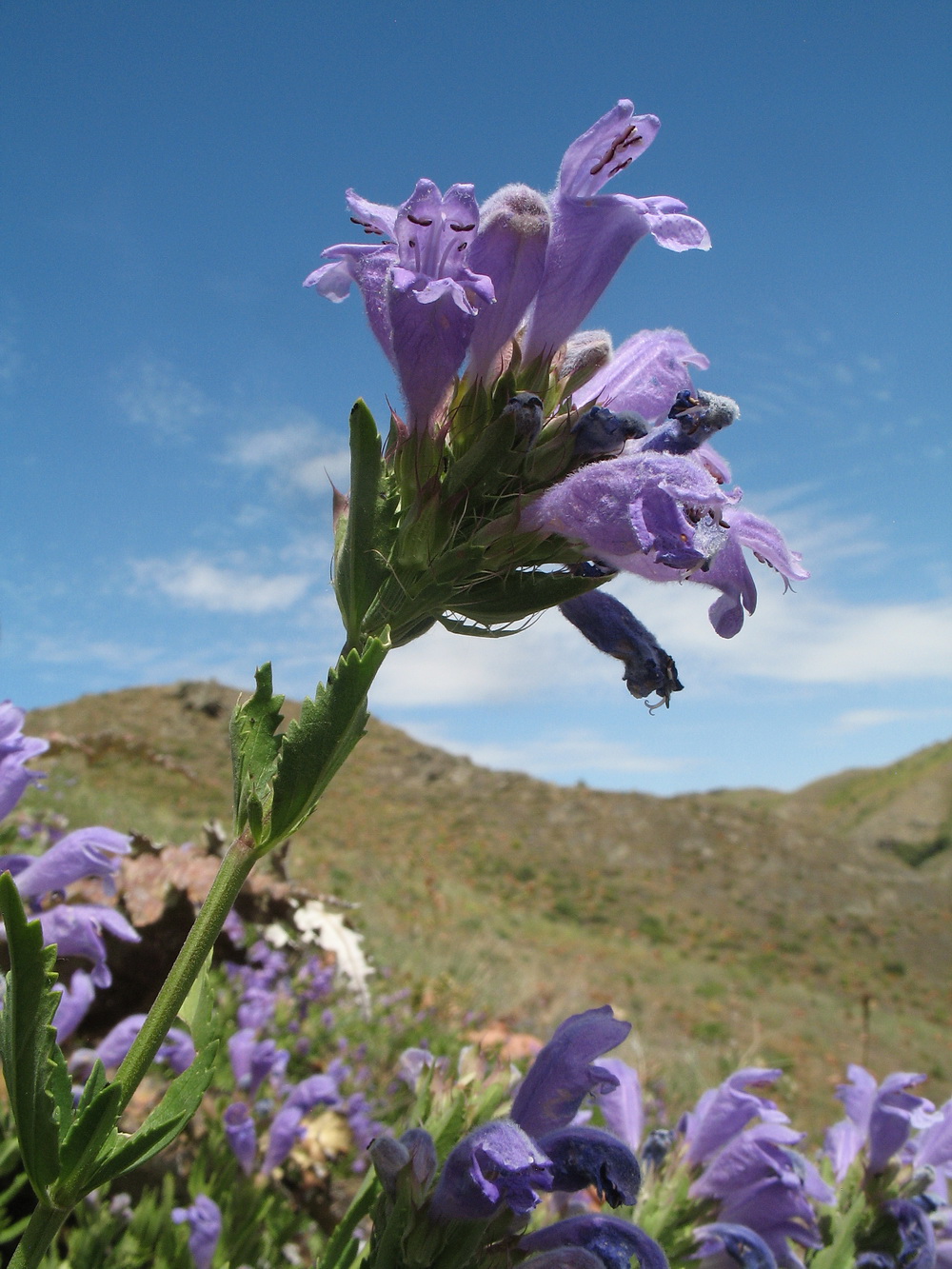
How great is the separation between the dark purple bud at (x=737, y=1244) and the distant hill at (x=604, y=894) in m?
3.53

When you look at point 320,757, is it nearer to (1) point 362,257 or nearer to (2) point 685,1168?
(1) point 362,257

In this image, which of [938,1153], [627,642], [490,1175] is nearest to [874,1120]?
[938,1153]

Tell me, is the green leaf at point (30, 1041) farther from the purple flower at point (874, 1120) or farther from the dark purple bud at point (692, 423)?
the purple flower at point (874, 1120)

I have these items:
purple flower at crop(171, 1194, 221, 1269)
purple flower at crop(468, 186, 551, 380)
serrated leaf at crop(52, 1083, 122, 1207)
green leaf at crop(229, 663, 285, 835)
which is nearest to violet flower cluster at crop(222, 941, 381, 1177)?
purple flower at crop(171, 1194, 221, 1269)

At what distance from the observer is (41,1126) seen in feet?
3.87

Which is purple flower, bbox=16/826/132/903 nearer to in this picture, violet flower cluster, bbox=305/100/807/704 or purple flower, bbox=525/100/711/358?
violet flower cluster, bbox=305/100/807/704

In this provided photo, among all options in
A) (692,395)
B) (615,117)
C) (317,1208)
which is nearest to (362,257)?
(615,117)

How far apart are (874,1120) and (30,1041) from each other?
221 centimetres

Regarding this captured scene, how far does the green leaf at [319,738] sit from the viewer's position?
4.07 ft

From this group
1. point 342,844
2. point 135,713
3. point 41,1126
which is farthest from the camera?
point 135,713

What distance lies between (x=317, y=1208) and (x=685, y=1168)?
250 centimetres

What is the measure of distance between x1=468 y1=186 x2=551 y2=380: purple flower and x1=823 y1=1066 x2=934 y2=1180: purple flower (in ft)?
6.91

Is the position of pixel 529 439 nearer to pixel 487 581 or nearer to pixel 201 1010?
pixel 487 581

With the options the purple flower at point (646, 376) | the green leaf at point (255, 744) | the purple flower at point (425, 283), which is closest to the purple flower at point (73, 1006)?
the green leaf at point (255, 744)
